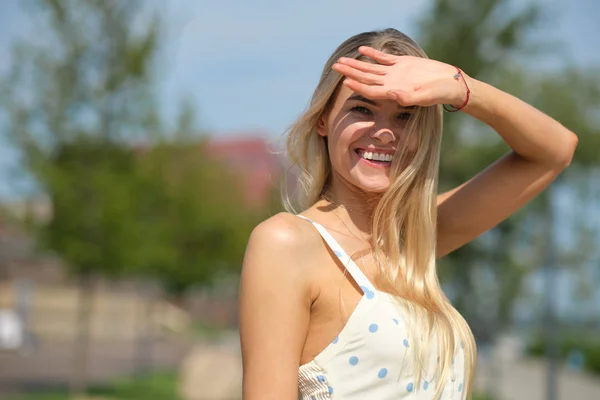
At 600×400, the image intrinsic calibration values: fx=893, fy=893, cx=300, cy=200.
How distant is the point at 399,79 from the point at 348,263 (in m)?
0.40

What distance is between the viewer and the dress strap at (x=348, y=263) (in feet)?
6.18

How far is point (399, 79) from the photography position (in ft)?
6.10

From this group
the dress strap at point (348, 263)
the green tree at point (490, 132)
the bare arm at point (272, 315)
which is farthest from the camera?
the green tree at point (490, 132)

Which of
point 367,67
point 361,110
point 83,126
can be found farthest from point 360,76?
point 83,126

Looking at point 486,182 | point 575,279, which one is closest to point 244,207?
point 575,279

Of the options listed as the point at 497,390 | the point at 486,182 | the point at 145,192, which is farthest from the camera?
the point at 145,192

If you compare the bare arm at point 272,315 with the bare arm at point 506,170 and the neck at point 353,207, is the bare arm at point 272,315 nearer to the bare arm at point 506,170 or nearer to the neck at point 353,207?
the neck at point 353,207

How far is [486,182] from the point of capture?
2246 mm

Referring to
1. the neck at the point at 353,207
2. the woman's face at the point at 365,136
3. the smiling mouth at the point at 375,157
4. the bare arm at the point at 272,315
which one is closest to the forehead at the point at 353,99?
the woman's face at the point at 365,136

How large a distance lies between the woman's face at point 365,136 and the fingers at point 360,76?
0.09 m

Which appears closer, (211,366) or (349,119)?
(349,119)

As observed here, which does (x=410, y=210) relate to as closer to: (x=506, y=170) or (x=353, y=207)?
(x=353, y=207)

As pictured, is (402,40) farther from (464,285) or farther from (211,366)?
(211,366)

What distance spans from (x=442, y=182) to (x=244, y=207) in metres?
14.3
